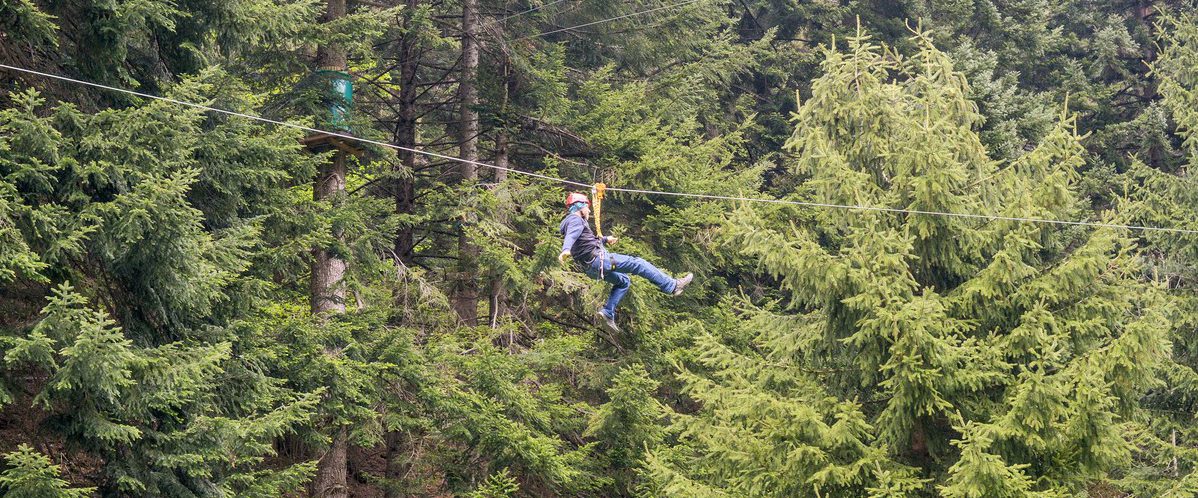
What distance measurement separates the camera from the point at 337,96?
44.2 feet

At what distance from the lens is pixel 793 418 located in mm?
11062

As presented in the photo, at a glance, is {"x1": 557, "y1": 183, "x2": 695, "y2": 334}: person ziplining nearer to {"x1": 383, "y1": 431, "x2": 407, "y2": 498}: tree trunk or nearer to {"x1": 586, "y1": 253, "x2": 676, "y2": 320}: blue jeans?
{"x1": 586, "y1": 253, "x2": 676, "y2": 320}: blue jeans

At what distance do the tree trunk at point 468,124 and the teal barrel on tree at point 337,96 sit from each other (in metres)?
2.55

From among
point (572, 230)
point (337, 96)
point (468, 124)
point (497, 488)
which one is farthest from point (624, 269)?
point (468, 124)

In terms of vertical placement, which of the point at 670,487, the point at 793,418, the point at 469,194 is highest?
the point at 469,194

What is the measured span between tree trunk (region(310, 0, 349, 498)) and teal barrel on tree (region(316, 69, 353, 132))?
0.33m

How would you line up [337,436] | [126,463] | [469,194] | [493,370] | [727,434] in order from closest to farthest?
1. [126,463]
2. [727,434]
3. [337,436]
4. [493,370]
5. [469,194]

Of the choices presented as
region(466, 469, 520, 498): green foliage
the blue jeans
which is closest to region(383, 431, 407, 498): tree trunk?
region(466, 469, 520, 498): green foliage

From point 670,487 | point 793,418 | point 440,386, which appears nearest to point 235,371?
point 440,386

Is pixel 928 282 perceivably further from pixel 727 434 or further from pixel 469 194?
pixel 469 194

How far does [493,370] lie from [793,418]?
171 inches

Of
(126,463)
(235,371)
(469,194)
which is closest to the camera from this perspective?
(126,463)

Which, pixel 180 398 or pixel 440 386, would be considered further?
pixel 440 386

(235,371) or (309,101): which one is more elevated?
(309,101)
